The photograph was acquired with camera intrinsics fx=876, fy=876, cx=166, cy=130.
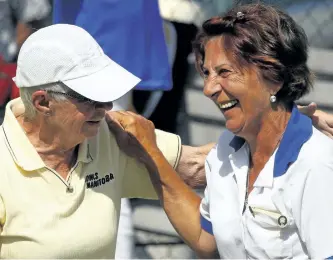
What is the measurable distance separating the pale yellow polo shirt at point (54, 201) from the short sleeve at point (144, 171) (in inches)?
3.6

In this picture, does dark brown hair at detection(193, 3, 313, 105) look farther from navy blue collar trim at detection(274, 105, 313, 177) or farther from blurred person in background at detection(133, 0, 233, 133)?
blurred person in background at detection(133, 0, 233, 133)

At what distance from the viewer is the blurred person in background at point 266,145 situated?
2.43m

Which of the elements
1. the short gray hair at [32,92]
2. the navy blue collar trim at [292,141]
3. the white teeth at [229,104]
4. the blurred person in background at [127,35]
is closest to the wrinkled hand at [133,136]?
the short gray hair at [32,92]

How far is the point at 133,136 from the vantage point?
2.87 m

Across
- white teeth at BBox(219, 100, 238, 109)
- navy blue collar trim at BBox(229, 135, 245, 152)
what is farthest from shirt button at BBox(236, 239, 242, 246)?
white teeth at BBox(219, 100, 238, 109)

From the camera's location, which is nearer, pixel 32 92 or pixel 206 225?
pixel 32 92

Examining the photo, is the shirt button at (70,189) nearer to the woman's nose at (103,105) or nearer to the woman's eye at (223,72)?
the woman's nose at (103,105)

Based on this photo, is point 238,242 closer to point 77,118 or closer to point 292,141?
point 292,141

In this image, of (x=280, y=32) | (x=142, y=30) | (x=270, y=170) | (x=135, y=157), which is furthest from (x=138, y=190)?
(x=142, y=30)

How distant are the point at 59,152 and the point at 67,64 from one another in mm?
327

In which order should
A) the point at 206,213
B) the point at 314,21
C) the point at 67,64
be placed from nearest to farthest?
1. the point at 67,64
2. the point at 206,213
3. the point at 314,21

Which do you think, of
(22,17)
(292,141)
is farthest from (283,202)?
(22,17)

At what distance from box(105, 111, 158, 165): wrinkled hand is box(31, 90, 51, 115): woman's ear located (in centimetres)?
30

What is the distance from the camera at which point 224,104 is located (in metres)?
2.56
